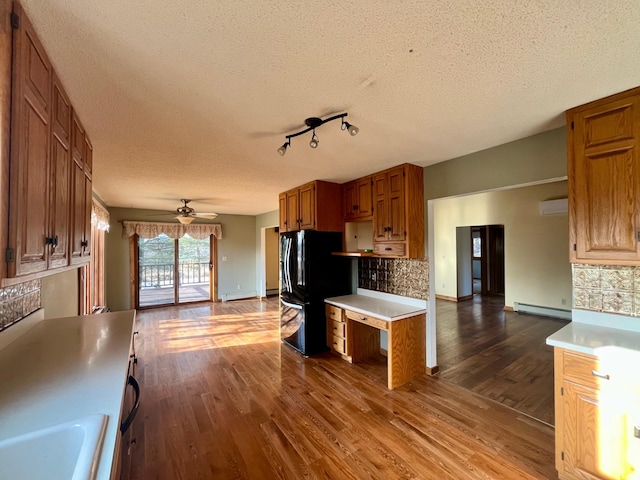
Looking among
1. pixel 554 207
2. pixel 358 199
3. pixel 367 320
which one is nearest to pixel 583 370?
pixel 367 320

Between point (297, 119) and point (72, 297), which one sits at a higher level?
point (297, 119)

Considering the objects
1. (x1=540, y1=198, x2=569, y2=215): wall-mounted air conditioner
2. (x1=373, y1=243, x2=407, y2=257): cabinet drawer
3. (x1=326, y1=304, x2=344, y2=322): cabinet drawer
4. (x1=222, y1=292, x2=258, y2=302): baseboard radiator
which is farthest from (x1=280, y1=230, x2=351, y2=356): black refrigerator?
(x1=540, y1=198, x2=569, y2=215): wall-mounted air conditioner

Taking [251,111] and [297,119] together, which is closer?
[251,111]

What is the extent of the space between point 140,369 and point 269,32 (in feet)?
12.4

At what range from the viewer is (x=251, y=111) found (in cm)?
177

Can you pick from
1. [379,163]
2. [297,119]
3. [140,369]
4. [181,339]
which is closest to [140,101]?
[297,119]

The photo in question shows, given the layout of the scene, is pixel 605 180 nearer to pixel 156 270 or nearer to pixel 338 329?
pixel 338 329

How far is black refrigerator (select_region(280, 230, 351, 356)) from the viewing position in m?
3.66

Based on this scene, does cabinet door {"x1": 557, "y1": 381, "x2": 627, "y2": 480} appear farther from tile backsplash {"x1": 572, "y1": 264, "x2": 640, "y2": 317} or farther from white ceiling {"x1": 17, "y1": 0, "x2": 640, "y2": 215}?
white ceiling {"x1": 17, "y1": 0, "x2": 640, "y2": 215}

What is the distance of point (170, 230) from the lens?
256 inches

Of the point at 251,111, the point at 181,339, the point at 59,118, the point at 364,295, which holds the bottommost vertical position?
the point at 181,339

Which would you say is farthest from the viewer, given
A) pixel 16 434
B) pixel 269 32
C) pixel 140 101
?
pixel 140 101

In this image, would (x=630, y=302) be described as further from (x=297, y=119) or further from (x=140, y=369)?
(x=140, y=369)

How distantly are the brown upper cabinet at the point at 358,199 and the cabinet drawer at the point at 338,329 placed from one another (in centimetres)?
143
